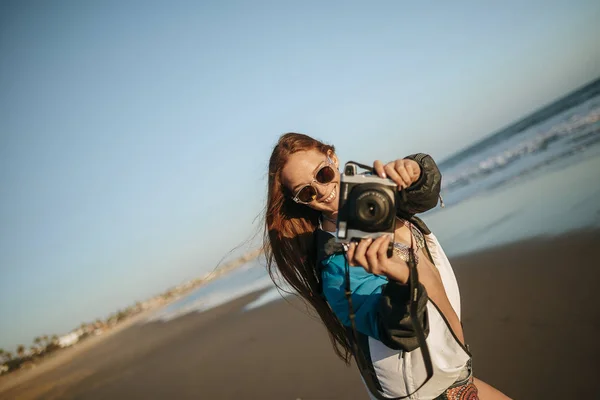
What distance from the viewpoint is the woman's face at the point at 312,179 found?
1651mm

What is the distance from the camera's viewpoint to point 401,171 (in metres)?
1.55

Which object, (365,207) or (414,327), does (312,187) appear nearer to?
(365,207)

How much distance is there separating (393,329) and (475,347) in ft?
8.71

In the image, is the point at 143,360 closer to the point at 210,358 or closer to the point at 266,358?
the point at 210,358

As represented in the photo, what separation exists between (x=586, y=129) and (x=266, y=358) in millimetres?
9063

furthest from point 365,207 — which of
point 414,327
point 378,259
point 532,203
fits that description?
point 532,203

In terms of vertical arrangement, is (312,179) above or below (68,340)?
above

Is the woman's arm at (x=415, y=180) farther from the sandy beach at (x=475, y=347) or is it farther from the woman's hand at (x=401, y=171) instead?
the sandy beach at (x=475, y=347)

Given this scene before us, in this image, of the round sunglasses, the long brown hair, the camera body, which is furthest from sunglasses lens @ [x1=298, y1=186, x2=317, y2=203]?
the camera body

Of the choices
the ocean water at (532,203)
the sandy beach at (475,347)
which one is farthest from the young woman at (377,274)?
the ocean water at (532,203)

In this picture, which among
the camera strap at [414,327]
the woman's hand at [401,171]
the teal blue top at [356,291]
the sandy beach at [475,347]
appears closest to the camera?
the camera strap at [414,327]

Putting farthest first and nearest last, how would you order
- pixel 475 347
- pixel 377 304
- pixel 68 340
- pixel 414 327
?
pixel 68 340 → pixel 475 347 → pixel 377 304 → pixel 414 327

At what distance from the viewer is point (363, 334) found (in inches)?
57.2

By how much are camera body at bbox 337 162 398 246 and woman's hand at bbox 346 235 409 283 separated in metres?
0.06
